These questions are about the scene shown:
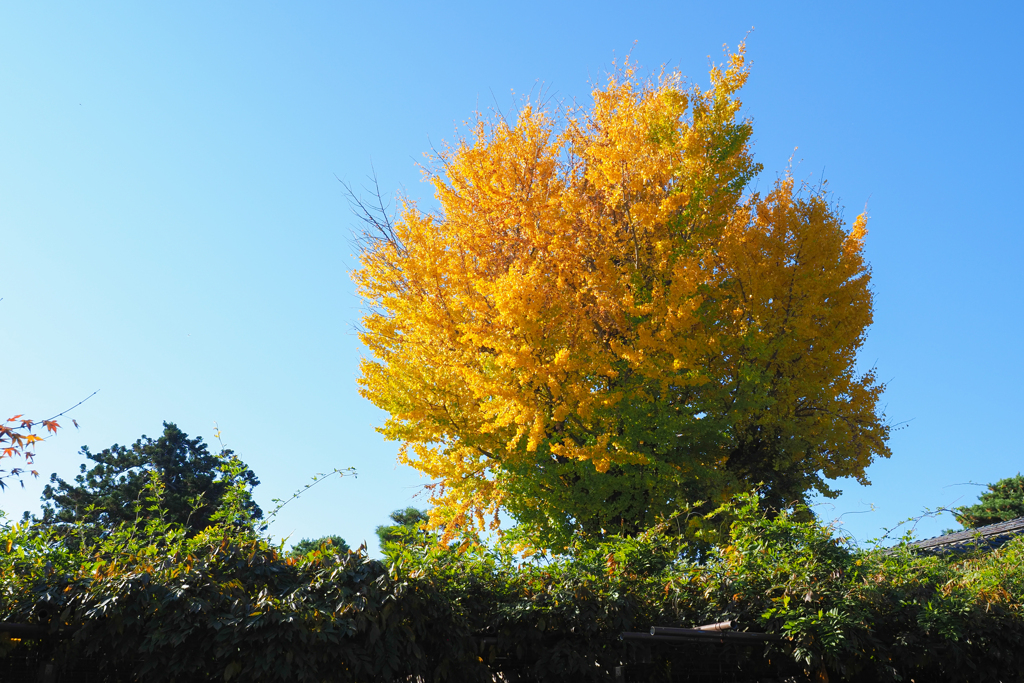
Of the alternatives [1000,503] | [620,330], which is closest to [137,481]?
[620,330]

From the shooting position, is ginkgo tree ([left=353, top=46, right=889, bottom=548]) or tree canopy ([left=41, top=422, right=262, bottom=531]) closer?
ginkgo tree ([left=353, top=46, right=889, bottom=548])

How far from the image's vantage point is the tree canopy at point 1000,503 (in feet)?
83.5

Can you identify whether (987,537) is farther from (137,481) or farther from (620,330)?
(137,481)

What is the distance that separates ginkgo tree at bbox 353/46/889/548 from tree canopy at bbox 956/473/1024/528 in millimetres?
16929

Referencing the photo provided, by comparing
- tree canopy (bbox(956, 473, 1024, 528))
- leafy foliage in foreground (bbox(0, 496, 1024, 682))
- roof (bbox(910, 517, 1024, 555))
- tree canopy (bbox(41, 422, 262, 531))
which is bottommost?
leafy foliage in foreground (bbox(0, 496, 1024, 682))

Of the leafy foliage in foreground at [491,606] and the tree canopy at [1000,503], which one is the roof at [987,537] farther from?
the tree canopy at [1000,503]

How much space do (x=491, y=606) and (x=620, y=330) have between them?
19.8ft

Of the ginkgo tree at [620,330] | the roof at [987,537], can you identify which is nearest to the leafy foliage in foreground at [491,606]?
the ginkgo tree at [620,330]

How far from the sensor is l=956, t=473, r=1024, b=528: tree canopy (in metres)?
25.4

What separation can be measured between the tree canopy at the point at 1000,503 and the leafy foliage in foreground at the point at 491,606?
2075cm

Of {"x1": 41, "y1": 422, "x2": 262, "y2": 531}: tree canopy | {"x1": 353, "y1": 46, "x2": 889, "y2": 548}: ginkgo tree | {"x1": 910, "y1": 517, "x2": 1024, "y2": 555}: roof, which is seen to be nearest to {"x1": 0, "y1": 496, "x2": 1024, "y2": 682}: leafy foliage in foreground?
{"x1": 353, "y1": 46, "x2": 889, "y2": 548}: ginkgo tree

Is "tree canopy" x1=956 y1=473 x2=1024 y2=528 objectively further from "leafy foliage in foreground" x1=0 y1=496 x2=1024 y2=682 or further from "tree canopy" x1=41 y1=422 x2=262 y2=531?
"tree canopy" x1=41 y1=422 x2=262 y2=531

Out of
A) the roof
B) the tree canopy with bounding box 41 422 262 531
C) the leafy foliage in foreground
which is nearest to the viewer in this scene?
the leafy foliage in foreground

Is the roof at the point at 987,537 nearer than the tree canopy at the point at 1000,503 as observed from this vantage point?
Yes
